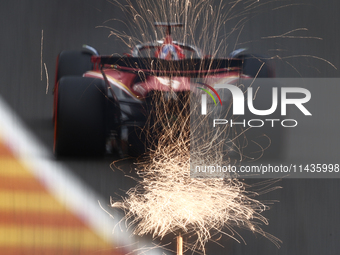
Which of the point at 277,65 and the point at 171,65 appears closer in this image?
the point at 171,65

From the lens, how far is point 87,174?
43.7 inches

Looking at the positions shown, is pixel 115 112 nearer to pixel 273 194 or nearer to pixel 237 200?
pixel 237 200

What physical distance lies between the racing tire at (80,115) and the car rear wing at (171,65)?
93 mm

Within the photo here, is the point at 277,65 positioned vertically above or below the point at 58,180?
above

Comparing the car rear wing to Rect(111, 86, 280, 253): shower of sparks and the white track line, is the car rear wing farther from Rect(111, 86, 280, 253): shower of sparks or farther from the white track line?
the white track line

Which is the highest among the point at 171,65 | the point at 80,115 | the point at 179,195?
the point at 171,65

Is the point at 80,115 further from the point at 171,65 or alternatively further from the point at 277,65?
the point at 277,65

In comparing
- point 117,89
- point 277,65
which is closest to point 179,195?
point 117,89

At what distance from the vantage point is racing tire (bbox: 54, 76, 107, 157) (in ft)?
3.40

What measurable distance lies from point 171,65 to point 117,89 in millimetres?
213

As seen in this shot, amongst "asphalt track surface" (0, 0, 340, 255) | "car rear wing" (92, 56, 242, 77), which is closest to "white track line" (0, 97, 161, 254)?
"asphalt track surface" (0, 0, 340, 255)

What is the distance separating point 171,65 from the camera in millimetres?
1077

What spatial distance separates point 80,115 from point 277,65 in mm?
754

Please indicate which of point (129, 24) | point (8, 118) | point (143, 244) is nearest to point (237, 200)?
point (143, 244)
